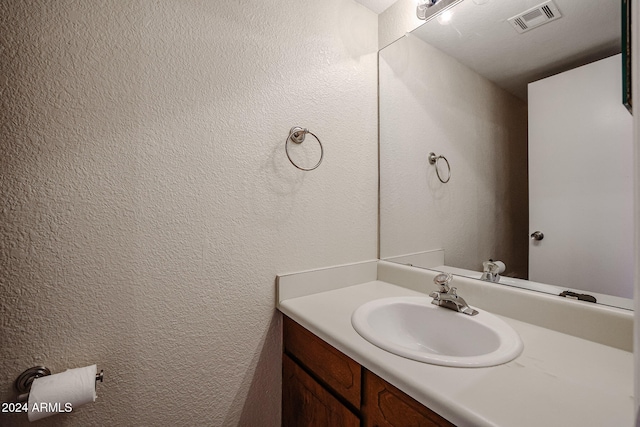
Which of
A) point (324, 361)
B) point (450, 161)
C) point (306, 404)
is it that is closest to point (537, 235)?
point (450, 161)

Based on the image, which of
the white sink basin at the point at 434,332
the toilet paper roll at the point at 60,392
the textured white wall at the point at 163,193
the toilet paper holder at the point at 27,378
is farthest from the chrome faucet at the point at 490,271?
the toilet paper holder at the point at 27,378

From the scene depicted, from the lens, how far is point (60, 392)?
635 millimetres

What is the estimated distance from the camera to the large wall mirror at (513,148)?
2.52 feet

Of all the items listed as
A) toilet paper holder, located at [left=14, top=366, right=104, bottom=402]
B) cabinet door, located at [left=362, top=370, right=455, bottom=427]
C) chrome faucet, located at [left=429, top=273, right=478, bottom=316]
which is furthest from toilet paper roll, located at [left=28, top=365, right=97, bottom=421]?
chrome faucet, located at [left=429, top=273, right=478, bottom=316]

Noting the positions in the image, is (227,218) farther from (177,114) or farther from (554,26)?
(554,26)

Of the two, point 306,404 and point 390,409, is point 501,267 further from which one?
point 306,404

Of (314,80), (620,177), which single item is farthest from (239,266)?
(620,177)

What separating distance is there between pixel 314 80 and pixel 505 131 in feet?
2.48

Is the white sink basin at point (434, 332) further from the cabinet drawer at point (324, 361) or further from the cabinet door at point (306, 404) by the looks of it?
the cabinet door at point (306, 404)

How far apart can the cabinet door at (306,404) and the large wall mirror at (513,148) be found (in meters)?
0.67

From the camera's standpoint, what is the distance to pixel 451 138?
1.16 metres

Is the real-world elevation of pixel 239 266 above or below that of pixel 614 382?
above

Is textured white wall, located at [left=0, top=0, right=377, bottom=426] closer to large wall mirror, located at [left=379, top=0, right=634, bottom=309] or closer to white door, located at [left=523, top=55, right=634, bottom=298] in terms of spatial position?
large wall mirror, located at [left=379, top=0, right=634, bottom=309]

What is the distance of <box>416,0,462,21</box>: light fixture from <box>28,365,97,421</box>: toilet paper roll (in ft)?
5.58
